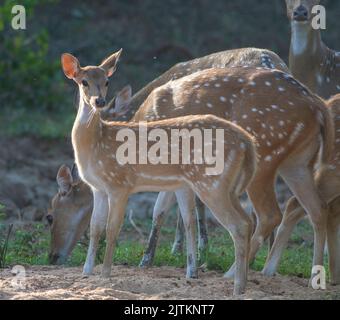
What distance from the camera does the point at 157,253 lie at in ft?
35.2

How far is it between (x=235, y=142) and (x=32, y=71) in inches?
326

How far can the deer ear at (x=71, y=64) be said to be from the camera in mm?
9492

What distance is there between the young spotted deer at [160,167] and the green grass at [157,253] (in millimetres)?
809

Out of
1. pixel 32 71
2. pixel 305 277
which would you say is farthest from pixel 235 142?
pixel 32 71

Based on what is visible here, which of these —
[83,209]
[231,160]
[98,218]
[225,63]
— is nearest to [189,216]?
[98,218]

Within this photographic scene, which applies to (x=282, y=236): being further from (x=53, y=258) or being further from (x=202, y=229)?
(x=53, y=258)

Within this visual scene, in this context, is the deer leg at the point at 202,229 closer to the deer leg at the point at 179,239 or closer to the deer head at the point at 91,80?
the deer leg at the point at 179,239

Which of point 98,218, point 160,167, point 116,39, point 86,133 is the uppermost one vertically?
point 116,39

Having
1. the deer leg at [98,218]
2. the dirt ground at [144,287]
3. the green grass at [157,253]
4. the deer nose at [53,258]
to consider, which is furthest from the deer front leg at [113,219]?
the deer nose at [53,258]

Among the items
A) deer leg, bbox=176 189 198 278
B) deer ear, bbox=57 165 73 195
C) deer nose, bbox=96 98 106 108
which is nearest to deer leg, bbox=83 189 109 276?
deer leg, bbox=176 189 198 278

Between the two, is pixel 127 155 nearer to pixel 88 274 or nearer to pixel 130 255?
pixel 88 274

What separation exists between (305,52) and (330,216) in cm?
290

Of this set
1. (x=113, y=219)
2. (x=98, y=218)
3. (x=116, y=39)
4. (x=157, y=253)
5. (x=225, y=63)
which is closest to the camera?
(x=113, y=219)

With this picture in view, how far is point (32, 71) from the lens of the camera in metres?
16.3
